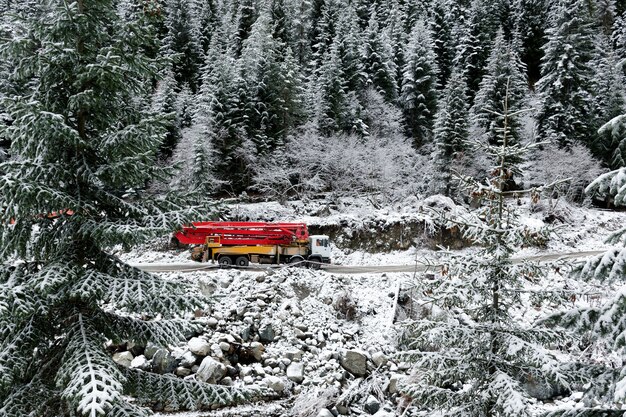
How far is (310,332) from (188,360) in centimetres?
554

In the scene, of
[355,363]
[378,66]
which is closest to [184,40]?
[378,66]

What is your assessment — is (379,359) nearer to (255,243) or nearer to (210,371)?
(210,371)

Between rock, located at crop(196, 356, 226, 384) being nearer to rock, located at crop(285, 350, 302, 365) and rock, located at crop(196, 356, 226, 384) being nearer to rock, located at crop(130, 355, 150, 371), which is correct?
rock, located at crop(130, 355, 150, 371)

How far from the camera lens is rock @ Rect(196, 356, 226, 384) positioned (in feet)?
48.6

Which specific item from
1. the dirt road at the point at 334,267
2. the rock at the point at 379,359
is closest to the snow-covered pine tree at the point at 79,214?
the rock at the point at 379,359

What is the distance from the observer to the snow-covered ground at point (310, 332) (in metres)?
15.4

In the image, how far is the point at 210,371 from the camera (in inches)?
588

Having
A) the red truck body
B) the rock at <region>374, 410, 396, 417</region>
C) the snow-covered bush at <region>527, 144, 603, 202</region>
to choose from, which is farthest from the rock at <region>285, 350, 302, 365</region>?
the snow-covered bush at <region>527, 144, 603, 202</region>

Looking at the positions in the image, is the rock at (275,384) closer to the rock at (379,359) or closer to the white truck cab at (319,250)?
the rock at (379,359)

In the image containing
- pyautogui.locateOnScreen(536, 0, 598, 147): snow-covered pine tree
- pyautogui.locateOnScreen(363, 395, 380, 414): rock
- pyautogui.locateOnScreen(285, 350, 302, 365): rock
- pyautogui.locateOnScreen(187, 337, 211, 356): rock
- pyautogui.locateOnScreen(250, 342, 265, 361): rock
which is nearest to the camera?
pyautogui.locateOnScreen(363, 395, 380, 414): rock

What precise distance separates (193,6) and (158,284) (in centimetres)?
5563

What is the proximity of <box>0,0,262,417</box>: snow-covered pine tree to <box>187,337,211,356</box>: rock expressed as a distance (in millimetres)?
9589

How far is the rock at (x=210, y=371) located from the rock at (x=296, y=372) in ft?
8.66

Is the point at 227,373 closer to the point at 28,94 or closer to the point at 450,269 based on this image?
Answer: the point at 450,269
